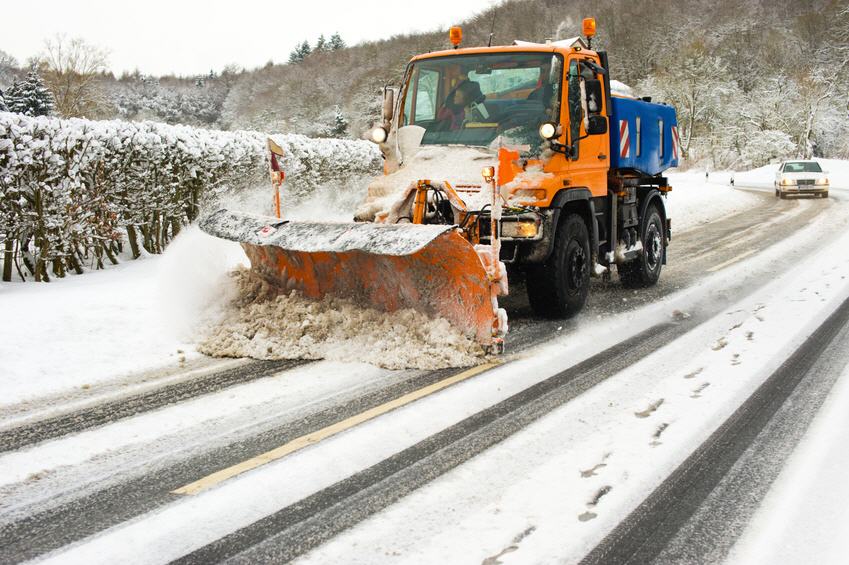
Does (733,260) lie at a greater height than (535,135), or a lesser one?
lesser

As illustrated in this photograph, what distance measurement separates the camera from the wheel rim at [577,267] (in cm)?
673

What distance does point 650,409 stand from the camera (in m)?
4.29

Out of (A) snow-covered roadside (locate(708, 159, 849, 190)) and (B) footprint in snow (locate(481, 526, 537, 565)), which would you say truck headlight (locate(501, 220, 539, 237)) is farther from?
(A) snow-covered roadside (locate(708, 159, 849, 190))

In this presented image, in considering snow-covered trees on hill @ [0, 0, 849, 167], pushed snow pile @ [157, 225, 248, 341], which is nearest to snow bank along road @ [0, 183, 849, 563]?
pushed snow pile @ [157, 225, 248, 341]

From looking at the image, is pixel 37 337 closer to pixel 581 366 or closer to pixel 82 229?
pixel 82 229

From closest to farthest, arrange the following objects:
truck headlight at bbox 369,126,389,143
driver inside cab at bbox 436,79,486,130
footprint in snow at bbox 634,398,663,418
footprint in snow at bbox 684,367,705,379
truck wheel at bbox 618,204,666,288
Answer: footprint in snow at bbox 634,398,663,418
footprint in snow at bbox 684,367,705,379
driver inside cab at bbox 436,79,486,130
truck headlight at bbox 369,126,389,143
truck wheel at bbox 618,204,666,288

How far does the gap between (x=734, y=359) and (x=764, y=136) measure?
5447cm

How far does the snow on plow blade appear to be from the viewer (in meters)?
5.09

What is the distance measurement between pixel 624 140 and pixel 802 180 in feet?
65.0

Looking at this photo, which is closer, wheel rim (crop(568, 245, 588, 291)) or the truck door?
the truck door

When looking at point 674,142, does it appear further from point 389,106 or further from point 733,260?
point 389,106

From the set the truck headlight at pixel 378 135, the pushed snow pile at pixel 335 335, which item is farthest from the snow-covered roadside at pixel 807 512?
the truck headlight at pixel 378 135

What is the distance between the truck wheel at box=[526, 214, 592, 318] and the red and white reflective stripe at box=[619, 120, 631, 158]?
4.11 feet

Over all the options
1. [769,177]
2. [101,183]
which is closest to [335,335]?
[101,183]
